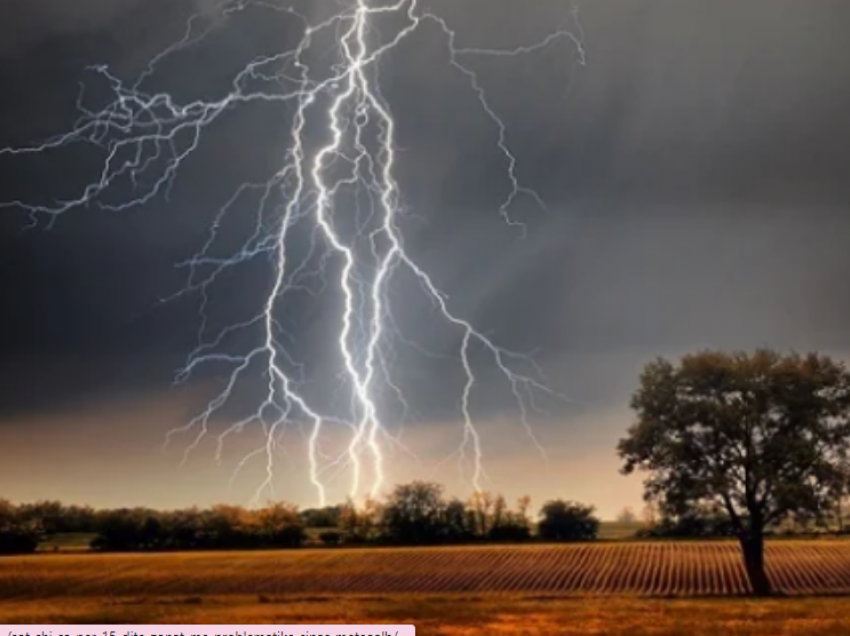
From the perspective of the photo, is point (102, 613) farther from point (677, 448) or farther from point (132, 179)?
point (677, 448)

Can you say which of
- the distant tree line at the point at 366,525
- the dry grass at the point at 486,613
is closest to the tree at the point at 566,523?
the distant tree line at the point at 366,525

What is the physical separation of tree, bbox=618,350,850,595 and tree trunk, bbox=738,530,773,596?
0.03 metres

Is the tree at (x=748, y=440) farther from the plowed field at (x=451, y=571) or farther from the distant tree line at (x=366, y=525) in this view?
the distant tree line at (x=366, y=525)

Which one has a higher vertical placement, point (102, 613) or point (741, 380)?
point (741, 380)

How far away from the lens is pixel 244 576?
29.2m

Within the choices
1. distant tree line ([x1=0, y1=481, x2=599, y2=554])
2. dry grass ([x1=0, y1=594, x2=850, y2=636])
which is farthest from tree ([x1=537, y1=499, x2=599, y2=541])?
dry grass ([x1=0, y1=594, x2=850, y2=636])

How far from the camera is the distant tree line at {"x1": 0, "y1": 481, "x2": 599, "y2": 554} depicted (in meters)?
34.5

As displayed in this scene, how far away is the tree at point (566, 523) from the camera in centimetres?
3434

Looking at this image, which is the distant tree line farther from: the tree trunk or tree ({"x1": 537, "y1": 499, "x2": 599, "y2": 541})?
the tree trunk

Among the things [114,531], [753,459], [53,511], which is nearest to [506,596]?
[753,459]

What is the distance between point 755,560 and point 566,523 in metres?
Answer: 11.9

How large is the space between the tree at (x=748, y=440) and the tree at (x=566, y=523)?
427 inches

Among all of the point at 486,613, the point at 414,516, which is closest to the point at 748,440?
the point at 486,613

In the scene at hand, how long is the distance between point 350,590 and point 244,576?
15.0ft
